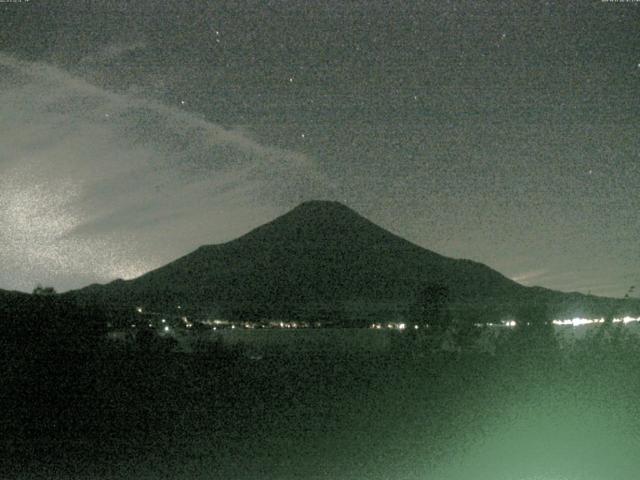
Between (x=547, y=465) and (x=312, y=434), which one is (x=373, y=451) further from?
(x=547, y=465)

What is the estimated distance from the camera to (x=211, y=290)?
291ft

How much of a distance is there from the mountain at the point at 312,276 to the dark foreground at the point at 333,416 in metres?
56.8

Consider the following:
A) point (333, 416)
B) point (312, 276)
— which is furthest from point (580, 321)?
point (312, 276)

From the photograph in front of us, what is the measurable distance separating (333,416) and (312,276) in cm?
8591

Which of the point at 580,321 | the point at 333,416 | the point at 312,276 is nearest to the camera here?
the point at 333,416

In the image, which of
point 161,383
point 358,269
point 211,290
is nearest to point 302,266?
point 358,269

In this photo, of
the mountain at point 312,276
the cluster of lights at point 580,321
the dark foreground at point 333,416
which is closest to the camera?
the dark foreground at point 333,416

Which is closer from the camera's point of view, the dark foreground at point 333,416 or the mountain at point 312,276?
the dark foreground at point 333,416

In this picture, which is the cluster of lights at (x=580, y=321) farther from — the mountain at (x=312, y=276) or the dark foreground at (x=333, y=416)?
the mountain at (x=312, y=276)

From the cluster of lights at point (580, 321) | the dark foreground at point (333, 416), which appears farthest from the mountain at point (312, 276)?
the dark foreground at point (333, 416)

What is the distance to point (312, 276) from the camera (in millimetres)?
98625

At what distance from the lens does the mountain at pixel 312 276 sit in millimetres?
83000

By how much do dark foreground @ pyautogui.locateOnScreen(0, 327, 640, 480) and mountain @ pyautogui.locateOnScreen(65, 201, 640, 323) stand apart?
56.8m

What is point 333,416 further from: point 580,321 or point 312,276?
point 312,276
